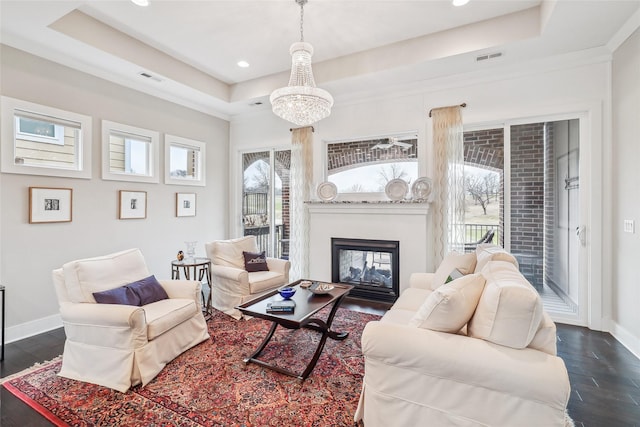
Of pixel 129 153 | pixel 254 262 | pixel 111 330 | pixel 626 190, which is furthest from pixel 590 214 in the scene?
pixel 129 153

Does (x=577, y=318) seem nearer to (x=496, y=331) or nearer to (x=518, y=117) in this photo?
(x=518, y=117)

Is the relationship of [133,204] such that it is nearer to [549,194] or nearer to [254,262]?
[254,262]

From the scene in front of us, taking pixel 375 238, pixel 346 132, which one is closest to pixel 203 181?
pixel 346 132

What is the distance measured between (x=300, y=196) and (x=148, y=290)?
269cm

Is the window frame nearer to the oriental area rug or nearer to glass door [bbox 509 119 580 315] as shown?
glass door [bbox 509 119 580 315]

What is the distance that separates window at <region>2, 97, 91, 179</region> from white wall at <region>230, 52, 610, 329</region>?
3.06 metres

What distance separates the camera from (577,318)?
341 cm

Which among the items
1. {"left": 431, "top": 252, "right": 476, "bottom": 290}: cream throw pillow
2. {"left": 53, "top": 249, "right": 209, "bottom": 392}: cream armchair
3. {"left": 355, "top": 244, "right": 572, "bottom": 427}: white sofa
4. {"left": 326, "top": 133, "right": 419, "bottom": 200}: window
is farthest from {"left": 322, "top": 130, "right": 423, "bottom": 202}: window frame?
{"left": 53, "top": 249, "right": 209, "bottom": 392}: cream armchair

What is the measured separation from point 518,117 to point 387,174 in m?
1.74

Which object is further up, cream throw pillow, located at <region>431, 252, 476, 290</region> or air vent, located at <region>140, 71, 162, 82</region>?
air vent, located at <region>140, 71, 162, 82</region>

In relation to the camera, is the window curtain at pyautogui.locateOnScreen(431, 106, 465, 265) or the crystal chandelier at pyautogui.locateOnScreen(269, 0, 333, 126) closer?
the crystal chandelier at pyautogui.locateOnScreen(269, 0, 333, 126)

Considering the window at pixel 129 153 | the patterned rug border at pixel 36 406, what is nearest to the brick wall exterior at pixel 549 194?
the patterned rug border at pixel 36 406

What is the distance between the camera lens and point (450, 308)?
1646 mm

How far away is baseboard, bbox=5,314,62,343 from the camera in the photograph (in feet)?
9.91
